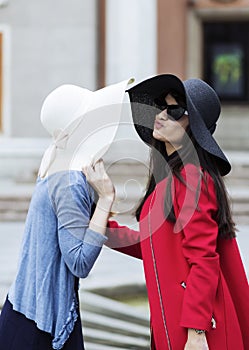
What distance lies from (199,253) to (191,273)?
0.24ft

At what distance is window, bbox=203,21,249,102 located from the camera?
1992cm

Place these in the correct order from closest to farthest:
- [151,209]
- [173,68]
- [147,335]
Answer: [151,209]
[147,335]
[173,68]

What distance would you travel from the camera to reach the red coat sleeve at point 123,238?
311 centimetres

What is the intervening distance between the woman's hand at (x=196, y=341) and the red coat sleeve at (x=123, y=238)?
487 mm

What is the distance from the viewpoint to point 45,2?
14.5 meters

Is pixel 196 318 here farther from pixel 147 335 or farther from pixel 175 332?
pixel 147 335

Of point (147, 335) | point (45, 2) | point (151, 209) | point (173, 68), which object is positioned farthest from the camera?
point (173, 68)

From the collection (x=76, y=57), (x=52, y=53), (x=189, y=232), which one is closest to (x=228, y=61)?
(x=76, y=57)

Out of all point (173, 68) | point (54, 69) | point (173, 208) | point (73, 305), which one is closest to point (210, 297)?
point (173, 208)

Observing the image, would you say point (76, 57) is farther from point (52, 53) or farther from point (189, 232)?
point (189, 232)

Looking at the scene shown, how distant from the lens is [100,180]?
288 cm

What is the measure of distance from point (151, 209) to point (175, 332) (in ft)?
1.42

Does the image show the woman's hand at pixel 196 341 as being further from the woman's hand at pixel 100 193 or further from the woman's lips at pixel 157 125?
the woman's lips at pixel 157 125

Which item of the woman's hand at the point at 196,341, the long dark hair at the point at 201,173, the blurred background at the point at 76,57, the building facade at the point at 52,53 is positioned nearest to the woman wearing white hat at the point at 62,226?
the long dark hair at the point at 201,173
